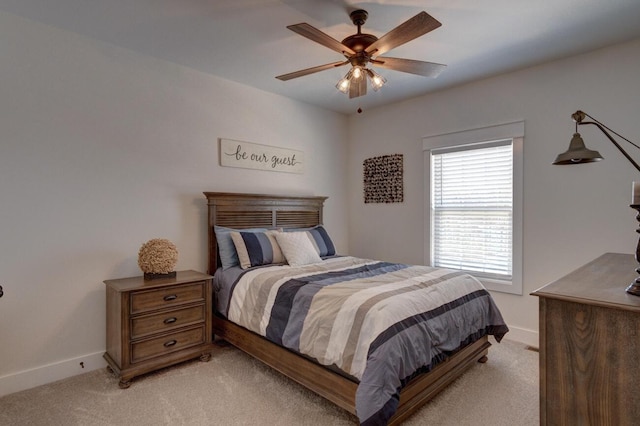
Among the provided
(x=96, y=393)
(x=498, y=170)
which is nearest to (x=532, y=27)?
(x=498, y=170)

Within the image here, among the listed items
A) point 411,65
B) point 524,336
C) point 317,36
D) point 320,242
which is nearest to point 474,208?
point 524,336

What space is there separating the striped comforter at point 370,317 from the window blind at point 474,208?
3.35 ft

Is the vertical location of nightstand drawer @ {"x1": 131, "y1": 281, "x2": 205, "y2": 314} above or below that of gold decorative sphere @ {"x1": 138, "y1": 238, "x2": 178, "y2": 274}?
below

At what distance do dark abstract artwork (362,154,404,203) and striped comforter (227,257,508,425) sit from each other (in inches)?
61.4

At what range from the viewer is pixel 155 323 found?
259 cm

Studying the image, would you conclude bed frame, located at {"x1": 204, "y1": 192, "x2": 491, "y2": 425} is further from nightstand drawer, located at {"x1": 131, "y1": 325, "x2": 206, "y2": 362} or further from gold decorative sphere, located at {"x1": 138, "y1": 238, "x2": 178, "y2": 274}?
gold decorative sphere, located at {"x1": 138, "y1": 238, "x2": 178, "y2": 274}

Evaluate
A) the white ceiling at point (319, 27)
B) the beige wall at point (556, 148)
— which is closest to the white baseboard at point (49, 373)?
the white ceiling at point (319, 27)

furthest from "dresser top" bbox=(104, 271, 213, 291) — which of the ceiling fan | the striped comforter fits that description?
the ceiling fan

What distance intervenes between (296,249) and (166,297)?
1232 millimetres

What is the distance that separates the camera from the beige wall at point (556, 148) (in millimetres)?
2797

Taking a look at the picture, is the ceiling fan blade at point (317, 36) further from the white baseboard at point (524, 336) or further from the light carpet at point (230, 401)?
the white baseboard at point (524, 336)

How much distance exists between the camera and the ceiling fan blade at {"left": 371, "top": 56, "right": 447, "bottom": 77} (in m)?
2.32

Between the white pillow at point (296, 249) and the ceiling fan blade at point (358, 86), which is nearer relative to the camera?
the ceiling fan blade at point (358, 86)

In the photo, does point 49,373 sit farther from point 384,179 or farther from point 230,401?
point 384,179
